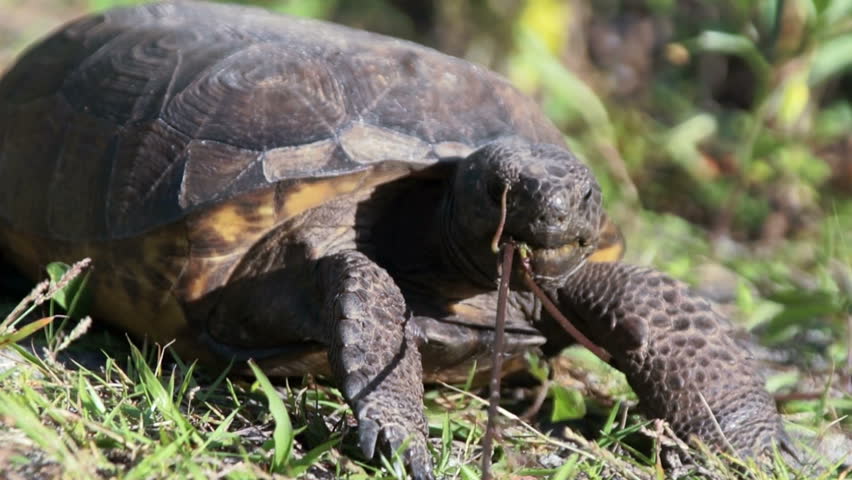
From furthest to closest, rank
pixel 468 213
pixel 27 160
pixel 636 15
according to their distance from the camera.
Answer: pixel 636 15 → pixel 27 160 → pixel 468 213

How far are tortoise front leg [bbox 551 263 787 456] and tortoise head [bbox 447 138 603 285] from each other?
22 centimetres

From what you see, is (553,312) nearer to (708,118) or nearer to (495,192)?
(495,192)

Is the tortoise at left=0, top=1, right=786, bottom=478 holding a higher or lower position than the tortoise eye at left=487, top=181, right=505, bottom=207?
lower

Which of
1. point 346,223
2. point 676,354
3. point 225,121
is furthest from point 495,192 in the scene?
point 225,121

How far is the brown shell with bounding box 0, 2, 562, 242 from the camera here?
121 inches

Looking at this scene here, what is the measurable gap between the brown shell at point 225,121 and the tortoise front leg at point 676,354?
0.60 meters

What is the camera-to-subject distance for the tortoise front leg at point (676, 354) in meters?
2.94

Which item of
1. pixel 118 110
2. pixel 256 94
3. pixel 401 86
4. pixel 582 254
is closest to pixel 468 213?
pixel 582 254

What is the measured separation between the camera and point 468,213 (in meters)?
2.92

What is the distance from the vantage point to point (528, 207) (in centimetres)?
271

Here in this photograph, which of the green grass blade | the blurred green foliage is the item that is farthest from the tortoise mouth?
the blurred green foliage

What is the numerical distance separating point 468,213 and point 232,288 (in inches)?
30.6

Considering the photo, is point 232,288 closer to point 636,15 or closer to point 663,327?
point 663,327

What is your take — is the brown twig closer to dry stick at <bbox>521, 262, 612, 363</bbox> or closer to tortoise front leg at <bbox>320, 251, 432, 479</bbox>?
dry stick at <bbox>521, 262, 612, 363</bbox>
